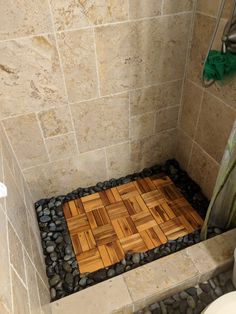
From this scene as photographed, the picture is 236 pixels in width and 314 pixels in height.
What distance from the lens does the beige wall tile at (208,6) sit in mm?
1012

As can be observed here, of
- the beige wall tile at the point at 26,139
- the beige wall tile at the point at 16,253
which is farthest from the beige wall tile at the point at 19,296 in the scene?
the beige wall tile at the point at 26,139

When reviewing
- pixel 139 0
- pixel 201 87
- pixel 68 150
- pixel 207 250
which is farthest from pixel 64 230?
pixel 139 0

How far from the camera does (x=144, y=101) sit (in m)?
1.35

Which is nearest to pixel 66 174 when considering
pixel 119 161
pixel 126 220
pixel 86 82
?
pixel 119 161

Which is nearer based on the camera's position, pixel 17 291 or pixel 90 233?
pixel 17 291

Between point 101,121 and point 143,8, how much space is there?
1.82 ft

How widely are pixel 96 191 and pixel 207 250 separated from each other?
2.42 ft

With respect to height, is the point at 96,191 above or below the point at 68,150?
below

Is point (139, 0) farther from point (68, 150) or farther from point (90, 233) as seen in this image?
point (90, 233)

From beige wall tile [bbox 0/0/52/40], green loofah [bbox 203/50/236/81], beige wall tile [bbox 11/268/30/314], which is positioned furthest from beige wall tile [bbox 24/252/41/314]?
green loofah [bbox 203/50/236/81]

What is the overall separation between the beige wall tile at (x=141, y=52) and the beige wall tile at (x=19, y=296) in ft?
2.93

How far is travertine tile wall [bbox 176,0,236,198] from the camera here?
1.08 meters

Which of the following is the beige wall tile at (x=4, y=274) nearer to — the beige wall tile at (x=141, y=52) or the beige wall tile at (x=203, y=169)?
the beige wall tile at (x=141, y=52)

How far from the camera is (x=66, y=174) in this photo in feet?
4.77
